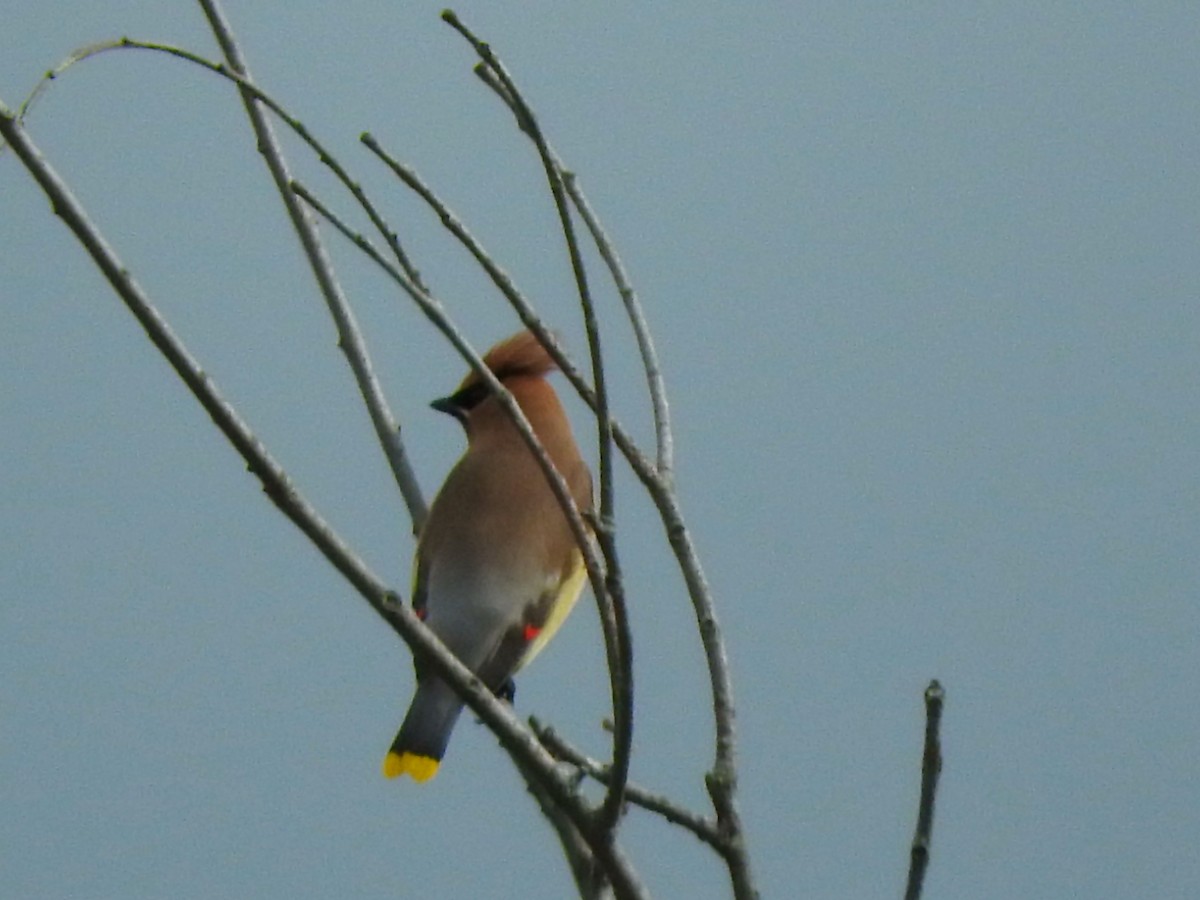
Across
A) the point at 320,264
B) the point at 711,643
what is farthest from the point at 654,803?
the point at 320,264

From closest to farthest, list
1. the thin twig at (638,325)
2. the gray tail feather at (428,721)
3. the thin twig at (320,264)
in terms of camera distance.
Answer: the thin twig at (638,325) < the thin twig at (320,264) < the gray tail feather at (428,721)

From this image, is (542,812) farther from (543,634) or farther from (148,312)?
(543,634)

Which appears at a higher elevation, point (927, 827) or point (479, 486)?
point (479, 486)

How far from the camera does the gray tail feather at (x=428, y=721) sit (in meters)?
1.90

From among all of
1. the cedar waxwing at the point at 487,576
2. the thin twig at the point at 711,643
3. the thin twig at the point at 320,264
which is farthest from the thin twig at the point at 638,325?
the cedar waxwing at the point at 487,576

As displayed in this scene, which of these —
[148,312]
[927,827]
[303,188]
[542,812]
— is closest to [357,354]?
[303,188]

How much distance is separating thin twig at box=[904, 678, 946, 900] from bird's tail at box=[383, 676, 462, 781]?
84cm

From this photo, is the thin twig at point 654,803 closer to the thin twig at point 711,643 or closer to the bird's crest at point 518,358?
the thin twig at point 711,643

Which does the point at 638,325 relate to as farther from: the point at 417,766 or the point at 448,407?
the point at 448,407

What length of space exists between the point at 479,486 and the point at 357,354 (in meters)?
0.59

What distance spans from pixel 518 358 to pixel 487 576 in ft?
1.58

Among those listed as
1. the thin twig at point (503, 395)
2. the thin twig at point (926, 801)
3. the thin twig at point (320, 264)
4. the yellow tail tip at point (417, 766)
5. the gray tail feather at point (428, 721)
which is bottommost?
the thin twig at point (926, 801)

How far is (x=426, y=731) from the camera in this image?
1902 millimetres

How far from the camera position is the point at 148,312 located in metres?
1.07
